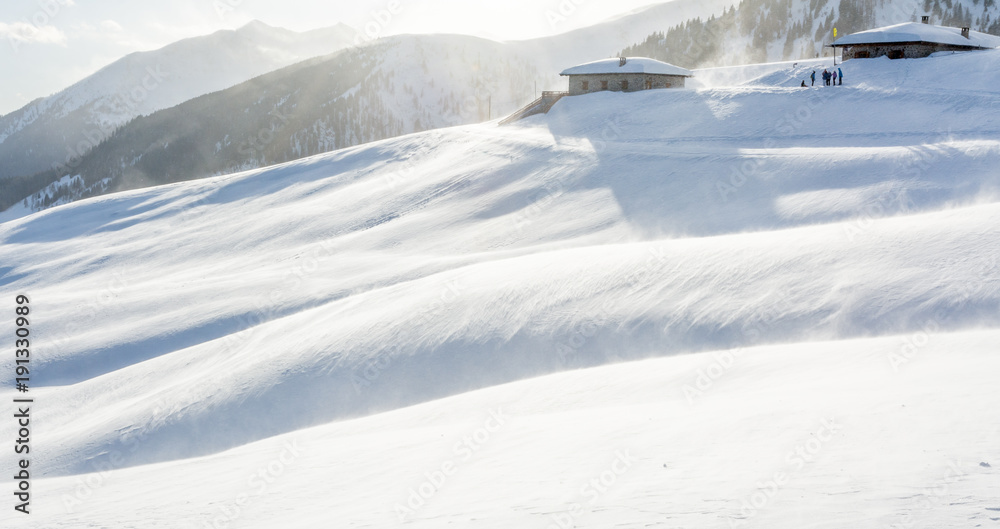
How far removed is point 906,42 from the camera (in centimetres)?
4178

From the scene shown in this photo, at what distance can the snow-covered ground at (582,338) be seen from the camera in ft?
26.3

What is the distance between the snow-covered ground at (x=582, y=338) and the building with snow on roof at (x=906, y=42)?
3912 millimetres

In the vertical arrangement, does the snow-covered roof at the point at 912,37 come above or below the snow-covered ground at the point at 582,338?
above

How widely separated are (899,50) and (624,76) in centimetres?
1732

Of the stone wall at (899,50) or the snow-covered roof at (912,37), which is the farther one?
the stone wall at (899,50)

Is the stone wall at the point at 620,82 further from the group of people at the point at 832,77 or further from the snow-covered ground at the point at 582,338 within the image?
the group of people at the point at 832,77

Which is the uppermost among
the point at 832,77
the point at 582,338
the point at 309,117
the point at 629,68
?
the point at 309,117

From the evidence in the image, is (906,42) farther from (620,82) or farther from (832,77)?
(620,82)

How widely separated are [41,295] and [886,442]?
36879mm

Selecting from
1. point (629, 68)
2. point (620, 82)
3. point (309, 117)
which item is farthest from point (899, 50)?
point (309, 117)

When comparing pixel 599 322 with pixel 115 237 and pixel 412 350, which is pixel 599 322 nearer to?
pixel 412 350

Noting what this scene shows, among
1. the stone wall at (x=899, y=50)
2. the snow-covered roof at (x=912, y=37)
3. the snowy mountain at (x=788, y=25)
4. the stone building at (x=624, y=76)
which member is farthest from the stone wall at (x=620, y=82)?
the snowy mountain at (x=788, y=25)

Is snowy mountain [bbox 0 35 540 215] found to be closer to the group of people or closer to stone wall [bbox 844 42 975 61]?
stone wall [bbox 844 42 975 61]

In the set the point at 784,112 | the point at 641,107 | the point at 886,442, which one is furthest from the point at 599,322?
the point at 641,107
